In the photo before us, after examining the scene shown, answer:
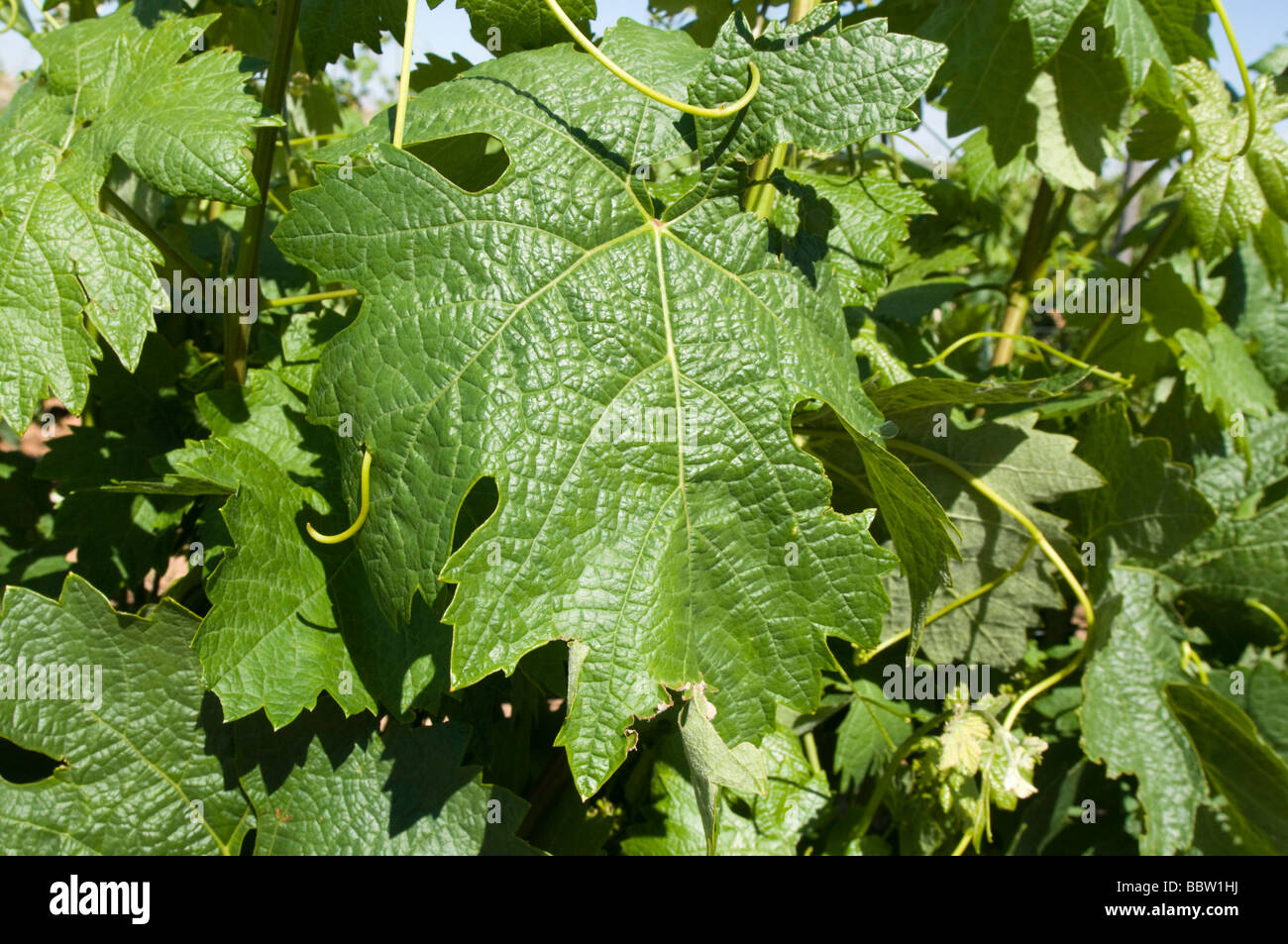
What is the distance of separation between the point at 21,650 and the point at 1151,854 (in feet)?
6.50

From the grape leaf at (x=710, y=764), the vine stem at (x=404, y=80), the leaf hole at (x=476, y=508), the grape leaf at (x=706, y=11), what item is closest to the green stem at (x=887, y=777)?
the grape leaf at (x=710, y=764)

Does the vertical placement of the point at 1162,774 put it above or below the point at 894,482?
below

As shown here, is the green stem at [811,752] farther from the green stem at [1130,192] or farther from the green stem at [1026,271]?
the green stem at [1130,192]

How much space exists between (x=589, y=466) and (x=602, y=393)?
10cm

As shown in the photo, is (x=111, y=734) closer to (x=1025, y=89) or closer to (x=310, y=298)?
(x=310, y=298)

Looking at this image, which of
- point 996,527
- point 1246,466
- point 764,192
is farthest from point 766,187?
point 1246,466

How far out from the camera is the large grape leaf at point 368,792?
1451mm

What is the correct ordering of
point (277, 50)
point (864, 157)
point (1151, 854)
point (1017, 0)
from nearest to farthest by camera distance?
1. point (277, 50)
2. point (1017, 0)
3. point (1151, 854)
4. point (864, 157)

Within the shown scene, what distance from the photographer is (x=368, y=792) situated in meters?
1.47
